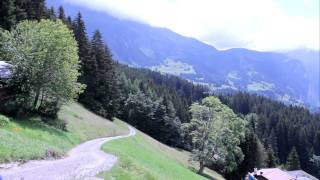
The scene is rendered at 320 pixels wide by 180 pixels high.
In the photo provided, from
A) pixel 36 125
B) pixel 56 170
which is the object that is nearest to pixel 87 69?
pixel 36 125

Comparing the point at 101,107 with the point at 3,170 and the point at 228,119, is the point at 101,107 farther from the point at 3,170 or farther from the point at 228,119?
the point at 3,170

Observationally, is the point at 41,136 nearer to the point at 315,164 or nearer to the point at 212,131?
the point at 212,131

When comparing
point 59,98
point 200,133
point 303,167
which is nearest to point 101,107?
point 200,133

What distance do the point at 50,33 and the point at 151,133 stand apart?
7696cm

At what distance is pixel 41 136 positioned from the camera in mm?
43375

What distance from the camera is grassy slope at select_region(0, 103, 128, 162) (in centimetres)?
2898

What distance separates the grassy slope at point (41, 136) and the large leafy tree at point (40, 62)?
391 cm

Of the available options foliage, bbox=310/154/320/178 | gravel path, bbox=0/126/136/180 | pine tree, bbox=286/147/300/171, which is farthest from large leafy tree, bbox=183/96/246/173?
foliage, bbox=310/154/320/178

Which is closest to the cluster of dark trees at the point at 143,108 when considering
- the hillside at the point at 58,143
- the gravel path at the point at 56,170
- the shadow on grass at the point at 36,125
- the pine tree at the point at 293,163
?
the pine tree at the point at 293,163

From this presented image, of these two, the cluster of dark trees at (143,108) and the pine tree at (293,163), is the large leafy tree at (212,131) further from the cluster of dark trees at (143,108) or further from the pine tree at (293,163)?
the pine tree at (293,163)

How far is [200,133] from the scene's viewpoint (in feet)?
268

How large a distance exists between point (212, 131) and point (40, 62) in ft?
124

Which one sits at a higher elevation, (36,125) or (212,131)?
(36,125)

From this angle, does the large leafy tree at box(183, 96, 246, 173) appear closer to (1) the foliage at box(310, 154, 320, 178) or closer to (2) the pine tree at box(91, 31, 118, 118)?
(2) the pine tree at box(91, 31, 118, 118)
